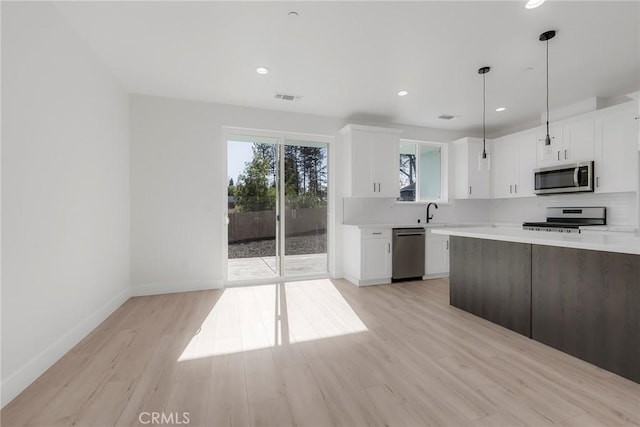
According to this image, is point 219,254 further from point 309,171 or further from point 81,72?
point 81,72

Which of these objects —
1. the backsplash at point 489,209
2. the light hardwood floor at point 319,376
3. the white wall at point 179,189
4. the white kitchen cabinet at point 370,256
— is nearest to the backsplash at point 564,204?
the backsplash at point 489,209

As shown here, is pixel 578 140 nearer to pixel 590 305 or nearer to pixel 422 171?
pixel 422 171

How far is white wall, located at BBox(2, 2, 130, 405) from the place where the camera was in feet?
5.74

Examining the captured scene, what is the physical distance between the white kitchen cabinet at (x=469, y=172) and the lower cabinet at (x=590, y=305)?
3.04 m

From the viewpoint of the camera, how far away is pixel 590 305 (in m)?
2.11

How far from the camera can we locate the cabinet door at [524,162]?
4699 mm

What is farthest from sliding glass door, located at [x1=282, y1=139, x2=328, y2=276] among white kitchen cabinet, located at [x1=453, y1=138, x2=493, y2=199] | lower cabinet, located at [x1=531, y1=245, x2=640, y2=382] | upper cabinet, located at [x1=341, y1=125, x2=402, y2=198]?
lower cabinet, located at [x1=531, y1=245, x2=640, y2=382]

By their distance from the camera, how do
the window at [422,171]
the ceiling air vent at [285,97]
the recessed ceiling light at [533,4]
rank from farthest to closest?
the window at [422,171] → the ceiling air vent at [285,97] → the recessed ceiling light at [533,4]

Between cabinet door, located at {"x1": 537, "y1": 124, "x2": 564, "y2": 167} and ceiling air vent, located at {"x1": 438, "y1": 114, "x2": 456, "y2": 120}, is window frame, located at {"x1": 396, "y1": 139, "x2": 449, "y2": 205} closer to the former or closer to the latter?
ceiling air vent, located at {"x1": 438, "y1": 114, "x2": 456, "y2": 120}

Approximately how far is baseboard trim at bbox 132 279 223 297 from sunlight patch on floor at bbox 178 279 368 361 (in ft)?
0.93

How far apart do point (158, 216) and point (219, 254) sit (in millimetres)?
978

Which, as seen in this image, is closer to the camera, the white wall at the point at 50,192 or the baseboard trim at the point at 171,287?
the white wall at the point at 50,192

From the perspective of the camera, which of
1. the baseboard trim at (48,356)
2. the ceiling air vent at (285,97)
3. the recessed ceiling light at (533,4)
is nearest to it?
the baseboard trim at (48,356)

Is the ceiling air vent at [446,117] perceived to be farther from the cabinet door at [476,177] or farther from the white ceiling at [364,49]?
the cabinet door at [476,177]
